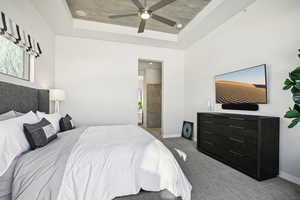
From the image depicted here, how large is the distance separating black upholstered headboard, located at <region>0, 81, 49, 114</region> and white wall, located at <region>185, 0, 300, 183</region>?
3.68 m

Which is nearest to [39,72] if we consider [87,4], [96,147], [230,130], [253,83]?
[87,4]

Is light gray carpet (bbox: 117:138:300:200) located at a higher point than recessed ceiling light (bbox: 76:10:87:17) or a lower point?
lower

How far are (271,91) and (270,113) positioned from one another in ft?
1.18

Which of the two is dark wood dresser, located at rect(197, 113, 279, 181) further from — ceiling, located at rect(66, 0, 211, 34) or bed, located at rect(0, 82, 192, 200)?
ceiling, located at rect(66, 0, 211, 34)

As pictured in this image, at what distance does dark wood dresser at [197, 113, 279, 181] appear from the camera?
2.01m

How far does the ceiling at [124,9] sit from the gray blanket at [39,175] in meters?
2.86

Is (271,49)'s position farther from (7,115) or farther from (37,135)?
(7,115)

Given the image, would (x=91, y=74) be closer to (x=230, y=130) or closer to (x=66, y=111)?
(x=66, y=111)

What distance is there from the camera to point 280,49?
213 centimetres

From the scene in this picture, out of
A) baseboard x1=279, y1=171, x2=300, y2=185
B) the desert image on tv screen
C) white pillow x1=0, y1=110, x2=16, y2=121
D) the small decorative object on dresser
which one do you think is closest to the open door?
the small decorative object on dresser

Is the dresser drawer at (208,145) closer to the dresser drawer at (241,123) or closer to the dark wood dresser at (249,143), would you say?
the dark wood dresser at (249,143)

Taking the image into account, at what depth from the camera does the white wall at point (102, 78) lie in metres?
3.74

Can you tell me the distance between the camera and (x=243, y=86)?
2645 millimetres

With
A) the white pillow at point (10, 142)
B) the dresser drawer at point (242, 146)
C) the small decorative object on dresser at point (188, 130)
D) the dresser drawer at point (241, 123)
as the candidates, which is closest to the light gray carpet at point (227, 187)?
the dresser drawer at point (242, 146)
